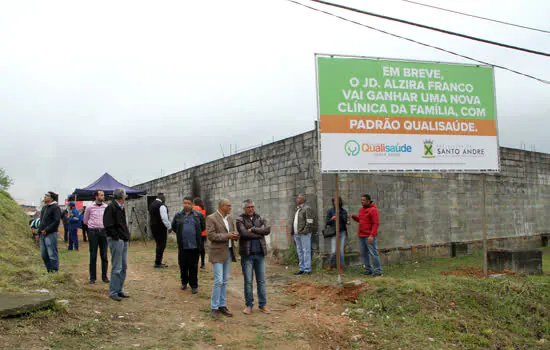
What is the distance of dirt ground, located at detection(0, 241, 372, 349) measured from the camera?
449 cm

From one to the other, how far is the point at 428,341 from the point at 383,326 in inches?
23.9

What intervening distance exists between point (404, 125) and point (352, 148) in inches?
49.0

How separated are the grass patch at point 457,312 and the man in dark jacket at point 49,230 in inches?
205

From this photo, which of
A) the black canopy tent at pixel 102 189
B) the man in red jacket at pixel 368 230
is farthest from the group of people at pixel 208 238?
the black canopy tent at pixel 102 189

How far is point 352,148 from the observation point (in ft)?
25.1

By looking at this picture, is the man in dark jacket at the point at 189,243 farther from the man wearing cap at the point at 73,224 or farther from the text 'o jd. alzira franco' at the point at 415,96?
the man wearing cap at the point at 73,224

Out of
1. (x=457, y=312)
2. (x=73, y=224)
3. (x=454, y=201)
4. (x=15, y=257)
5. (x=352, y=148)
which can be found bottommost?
(x=457, y=312)

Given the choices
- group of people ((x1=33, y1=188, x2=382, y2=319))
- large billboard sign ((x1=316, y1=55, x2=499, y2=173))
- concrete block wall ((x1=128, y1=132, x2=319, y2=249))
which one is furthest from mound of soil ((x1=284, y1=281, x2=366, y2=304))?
concrete block wall ((x1=128, y1=132, x2=319, y2=249))

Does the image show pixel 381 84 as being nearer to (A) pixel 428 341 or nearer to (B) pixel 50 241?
(A) pixel 428 341

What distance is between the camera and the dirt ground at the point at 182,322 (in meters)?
4.49

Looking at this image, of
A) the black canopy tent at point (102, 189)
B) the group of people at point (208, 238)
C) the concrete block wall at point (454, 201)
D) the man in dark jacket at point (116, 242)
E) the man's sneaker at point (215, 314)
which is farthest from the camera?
the black canopy tent at point (102, 189)

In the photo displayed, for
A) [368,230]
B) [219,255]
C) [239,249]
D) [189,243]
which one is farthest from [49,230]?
[368,230]

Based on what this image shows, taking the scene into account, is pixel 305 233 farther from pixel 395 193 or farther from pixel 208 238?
pixel 208 238

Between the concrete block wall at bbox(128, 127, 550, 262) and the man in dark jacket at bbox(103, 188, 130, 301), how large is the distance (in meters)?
4.57
